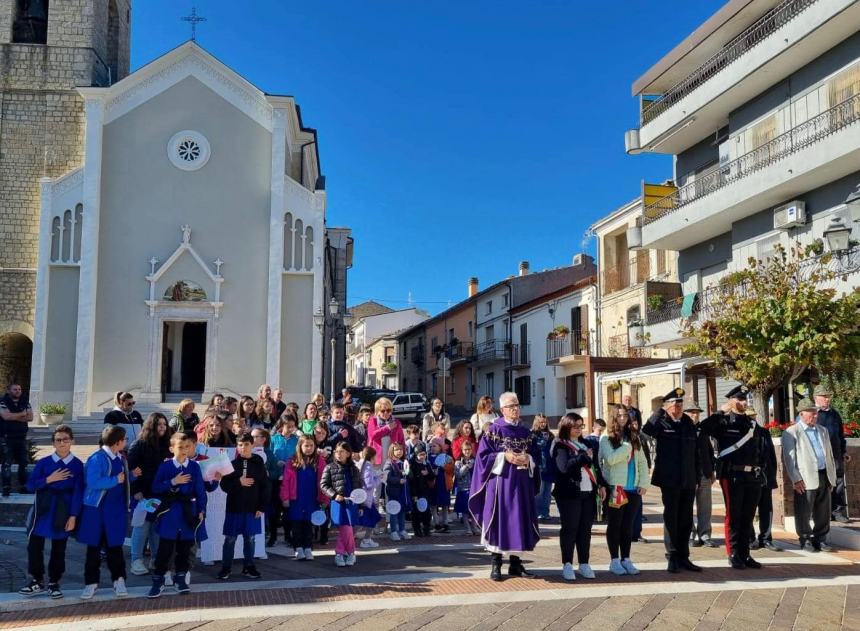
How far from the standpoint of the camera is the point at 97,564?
6914 millimetres

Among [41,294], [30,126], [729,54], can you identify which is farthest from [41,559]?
[30,126]

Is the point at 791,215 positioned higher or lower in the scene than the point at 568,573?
higher

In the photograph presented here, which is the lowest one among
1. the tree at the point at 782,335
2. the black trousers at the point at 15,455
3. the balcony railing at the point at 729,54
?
the black trousers at the point at 15,455

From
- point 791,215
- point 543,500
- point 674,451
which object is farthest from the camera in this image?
point 791,215

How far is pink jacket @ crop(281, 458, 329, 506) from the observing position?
875 cm

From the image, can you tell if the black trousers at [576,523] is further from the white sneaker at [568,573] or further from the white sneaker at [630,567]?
the white sneaker at [630,567]

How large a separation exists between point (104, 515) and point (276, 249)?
1917 centimetres

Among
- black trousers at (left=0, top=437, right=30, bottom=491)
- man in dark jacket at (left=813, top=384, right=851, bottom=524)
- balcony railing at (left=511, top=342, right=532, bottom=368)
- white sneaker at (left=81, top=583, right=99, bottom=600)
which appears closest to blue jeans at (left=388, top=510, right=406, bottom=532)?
white sneaker at (left=81, top=583, right=99, bottom=600)

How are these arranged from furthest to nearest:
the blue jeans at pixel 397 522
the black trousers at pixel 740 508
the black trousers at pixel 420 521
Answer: the black trousers at pixel 420 521, the blue jeans at pixel 397 522, the black trousers at pixel 740 508

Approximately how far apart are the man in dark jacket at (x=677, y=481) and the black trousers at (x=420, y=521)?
3520 mm

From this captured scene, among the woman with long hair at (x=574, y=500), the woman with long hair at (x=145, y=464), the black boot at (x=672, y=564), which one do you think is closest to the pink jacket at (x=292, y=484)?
the woman with long hair at (x=145, y=464)

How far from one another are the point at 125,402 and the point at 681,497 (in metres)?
6.54

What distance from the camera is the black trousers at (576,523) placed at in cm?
760

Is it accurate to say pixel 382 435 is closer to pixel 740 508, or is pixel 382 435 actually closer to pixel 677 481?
pixel 677 481
